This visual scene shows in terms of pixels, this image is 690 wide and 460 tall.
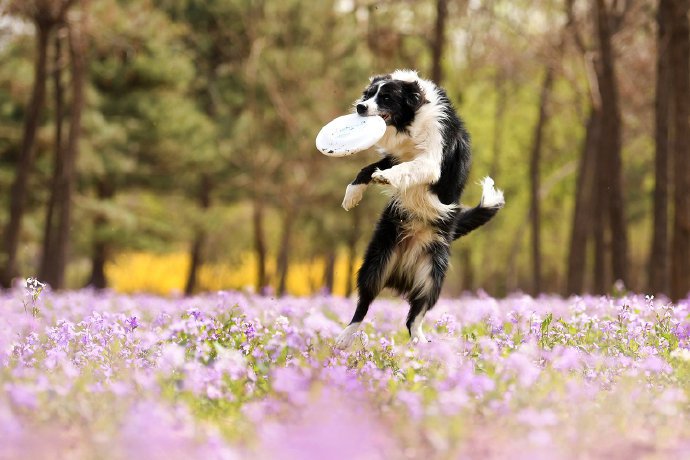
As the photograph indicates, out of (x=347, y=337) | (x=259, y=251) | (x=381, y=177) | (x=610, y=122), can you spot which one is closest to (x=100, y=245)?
(x=259, y=251)

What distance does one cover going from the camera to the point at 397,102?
733cm

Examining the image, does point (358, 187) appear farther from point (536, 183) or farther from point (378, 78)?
point (536, 183)

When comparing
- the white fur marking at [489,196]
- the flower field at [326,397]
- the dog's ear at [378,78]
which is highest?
the dog's ear at [378,78]

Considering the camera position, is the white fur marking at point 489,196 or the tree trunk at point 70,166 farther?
the tree trunk at point 70,166

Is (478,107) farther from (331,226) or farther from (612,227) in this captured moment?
(612,227)

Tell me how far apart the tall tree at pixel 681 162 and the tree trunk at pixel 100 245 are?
72.1 feet

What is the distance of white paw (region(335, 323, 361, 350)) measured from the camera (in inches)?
282

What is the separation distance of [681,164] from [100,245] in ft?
77.3

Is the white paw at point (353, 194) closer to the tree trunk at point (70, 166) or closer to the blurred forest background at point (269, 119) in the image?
the tree trunk at point (70, 166)

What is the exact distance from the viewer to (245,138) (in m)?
34.9

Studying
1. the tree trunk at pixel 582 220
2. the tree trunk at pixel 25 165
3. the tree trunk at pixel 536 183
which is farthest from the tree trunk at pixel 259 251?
the tree trunk at pixel 25 165

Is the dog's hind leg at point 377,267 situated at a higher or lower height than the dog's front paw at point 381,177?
lower

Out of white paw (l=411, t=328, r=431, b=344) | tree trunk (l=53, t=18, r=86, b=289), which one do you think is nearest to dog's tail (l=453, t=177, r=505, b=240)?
white paw (l=411, t=328, r=431, b=344)

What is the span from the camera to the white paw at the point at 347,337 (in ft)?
23.5
